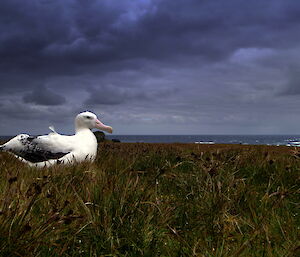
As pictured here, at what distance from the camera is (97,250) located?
246 cm

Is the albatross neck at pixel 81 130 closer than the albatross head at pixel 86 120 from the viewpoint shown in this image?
Yes

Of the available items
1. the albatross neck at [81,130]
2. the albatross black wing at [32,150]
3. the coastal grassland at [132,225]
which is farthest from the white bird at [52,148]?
the coastal grassland at [132,225]

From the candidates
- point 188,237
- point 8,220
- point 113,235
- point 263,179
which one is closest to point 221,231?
point 188,237

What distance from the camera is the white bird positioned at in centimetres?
594

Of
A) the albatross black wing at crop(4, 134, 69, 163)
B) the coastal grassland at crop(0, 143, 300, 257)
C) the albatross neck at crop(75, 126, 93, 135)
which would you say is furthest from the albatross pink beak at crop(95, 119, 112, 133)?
the coastal grassland at crop(0, 143, 300, 257)

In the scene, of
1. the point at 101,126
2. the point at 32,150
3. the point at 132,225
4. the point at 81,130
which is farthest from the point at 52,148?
the point at 132,225

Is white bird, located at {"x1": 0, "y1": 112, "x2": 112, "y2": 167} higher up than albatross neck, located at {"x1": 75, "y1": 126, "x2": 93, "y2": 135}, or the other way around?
albatross neck, located at {"x1": 75, "y1": 126, "x2": 93, "y2": 135}

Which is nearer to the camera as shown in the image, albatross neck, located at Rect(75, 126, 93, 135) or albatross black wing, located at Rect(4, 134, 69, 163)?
albatross black wing, located at Rect(4, 134, 69, 163)

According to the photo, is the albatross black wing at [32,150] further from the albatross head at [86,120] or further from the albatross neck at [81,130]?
the albatross head at [86,120]

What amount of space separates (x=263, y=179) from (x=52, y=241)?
4127 millimetres

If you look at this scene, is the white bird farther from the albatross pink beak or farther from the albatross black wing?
the albatross pink beak

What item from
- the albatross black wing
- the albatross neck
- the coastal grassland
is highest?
the albatross neck

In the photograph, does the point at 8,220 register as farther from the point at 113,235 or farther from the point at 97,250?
the point at 113,235

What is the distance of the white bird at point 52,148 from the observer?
594 centimetres
